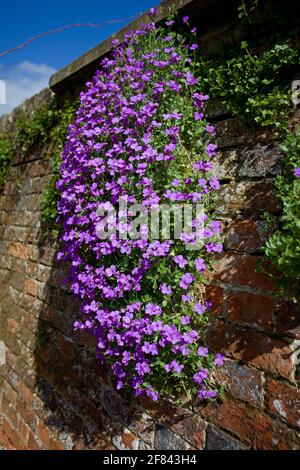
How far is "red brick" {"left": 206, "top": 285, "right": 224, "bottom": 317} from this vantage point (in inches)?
71.7

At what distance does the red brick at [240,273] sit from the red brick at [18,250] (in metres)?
2.32

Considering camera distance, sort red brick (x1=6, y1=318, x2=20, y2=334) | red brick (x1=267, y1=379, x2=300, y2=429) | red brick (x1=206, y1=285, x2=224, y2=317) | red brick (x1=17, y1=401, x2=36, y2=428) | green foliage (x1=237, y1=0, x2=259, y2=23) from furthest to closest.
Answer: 1. red brick (x1=6, y1=318, x2=20, y2=334)
2. red brick (x1=17, y1=401, x2=36, y2=428)
3. red brick (x1=206, y1=285, x2=224, y2=317)
4. green foliage (x1=237, y1=0, x2=259, y2=23)
5. red brick (x1=267, y1=379, x2=300, y2=429)

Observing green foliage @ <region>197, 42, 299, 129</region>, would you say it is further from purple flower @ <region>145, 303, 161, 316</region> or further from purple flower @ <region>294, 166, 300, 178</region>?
purple flower @ <region>145, 303, 161, 316</region>

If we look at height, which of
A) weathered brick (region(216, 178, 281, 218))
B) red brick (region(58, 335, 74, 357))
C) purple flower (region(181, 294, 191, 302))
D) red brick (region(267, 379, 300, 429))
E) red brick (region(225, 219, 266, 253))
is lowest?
red brick (region(58, 335, 74, 357))

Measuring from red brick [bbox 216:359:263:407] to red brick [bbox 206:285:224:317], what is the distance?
9.5 inches

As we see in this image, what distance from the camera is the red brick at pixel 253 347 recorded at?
1.55 m

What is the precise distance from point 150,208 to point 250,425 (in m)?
1.12

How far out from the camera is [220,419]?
1784 millimetres

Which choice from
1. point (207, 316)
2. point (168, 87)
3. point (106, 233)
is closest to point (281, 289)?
point (207, 316)

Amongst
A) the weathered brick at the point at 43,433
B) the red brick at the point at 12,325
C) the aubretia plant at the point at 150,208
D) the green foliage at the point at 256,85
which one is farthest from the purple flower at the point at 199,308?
the red brick at the point at 12,325

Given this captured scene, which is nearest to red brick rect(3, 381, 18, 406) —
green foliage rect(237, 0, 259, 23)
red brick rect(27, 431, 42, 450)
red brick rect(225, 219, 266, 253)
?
red brick rect(27, 431, 42, 450)
